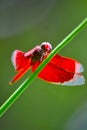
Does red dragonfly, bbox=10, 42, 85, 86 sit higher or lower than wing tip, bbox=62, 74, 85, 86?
higher

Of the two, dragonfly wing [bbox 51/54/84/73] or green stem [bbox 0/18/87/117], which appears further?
dragonfly wing [bbox 51/54/84/73]

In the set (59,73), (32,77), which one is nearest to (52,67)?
(59,73)

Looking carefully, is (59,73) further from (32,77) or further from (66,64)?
(32,77)

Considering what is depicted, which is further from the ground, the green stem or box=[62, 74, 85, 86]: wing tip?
the green stem

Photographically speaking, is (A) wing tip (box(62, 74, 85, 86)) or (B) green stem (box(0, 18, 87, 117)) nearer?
(B) green stem (box(0, 18, 87, 117))

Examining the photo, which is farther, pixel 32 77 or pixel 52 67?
pixel 52 67

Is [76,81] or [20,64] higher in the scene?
[20,64]

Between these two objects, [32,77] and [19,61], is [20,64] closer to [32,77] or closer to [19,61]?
[19,61]

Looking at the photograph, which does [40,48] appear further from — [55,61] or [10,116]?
[10,116]

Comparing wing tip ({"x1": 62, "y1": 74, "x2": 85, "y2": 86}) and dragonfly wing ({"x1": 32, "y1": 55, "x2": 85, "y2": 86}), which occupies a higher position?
dragonfly wing ({"x1": 32, "y1": 55, "x2": 85, "y2": 86})

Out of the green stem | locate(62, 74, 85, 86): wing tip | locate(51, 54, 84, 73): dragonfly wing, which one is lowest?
locate(62, 74, 85, 86): wing tip
